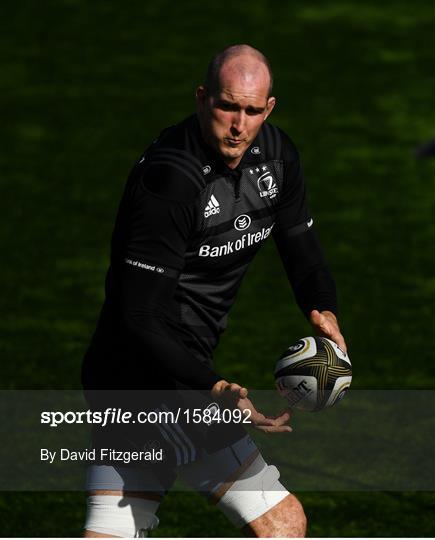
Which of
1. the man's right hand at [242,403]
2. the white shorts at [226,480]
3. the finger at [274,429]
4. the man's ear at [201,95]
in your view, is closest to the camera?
the man's right hand at [242,403]

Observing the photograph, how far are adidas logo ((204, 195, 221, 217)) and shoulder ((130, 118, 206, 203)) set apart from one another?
9 centimetres

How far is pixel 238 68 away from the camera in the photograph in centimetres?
651

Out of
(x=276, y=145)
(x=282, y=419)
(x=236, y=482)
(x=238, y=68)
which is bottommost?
(x=236, y=482)

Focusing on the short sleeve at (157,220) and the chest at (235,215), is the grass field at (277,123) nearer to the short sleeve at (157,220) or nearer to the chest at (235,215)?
the chest at (235,215)

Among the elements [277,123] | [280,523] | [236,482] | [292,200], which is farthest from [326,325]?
[277,123]

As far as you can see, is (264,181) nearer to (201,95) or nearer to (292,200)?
(292,200)

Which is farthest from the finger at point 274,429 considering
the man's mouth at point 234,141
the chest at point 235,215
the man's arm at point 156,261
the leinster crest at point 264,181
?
the man's mouth at point 234,141

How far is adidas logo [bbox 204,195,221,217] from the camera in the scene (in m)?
6.70

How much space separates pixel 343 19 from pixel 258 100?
1576 centimetres

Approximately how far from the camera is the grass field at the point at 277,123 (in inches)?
464

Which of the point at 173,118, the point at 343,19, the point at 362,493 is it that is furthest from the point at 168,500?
the point at 343,19

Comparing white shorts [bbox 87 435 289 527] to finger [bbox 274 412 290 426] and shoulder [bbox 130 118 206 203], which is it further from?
shoulder [bbox 130 118 206 203]

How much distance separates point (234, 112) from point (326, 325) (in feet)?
3.77

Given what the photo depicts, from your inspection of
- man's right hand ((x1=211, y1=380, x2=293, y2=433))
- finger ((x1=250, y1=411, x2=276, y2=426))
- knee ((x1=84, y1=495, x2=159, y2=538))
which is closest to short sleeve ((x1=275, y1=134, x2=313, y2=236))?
man's right hand ((x1=211, y1=380, x2=293, y2=433))
